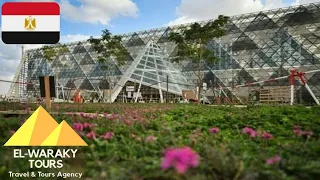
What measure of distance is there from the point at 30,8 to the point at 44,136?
1649 millimetres

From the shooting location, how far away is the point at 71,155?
8.82 feet

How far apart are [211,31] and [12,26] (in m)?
20.0

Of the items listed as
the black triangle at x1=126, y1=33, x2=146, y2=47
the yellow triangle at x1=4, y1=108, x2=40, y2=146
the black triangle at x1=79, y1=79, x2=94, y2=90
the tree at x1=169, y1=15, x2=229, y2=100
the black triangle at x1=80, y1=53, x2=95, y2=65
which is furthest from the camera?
the black triangle at x1=80, y1=53, x2=95, y2=65

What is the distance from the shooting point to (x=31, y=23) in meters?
3.89

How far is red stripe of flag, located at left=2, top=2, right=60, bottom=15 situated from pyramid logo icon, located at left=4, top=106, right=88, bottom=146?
4.29 feet

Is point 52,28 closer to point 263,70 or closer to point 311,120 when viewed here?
point 311,120

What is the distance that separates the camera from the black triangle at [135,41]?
2006 inches

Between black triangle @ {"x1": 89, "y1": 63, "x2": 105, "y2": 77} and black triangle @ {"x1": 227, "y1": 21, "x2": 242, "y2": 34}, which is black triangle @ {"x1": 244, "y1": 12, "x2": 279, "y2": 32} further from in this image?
black triangle @ {"x1": 89, "y1": 63, "x2": 105, "y2": 77}

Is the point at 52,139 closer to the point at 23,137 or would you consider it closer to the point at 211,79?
the point at 23,137

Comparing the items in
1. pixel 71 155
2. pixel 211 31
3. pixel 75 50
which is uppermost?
pixel 75 50

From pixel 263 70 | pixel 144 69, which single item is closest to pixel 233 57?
pixel 263 70

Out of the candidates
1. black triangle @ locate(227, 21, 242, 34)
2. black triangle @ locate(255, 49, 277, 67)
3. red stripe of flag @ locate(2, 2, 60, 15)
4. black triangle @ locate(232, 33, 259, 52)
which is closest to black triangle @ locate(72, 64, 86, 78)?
black triangle @ locate(227, 21, 242, 34)

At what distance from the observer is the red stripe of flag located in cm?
391

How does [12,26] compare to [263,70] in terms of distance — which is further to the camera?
[263,70]
